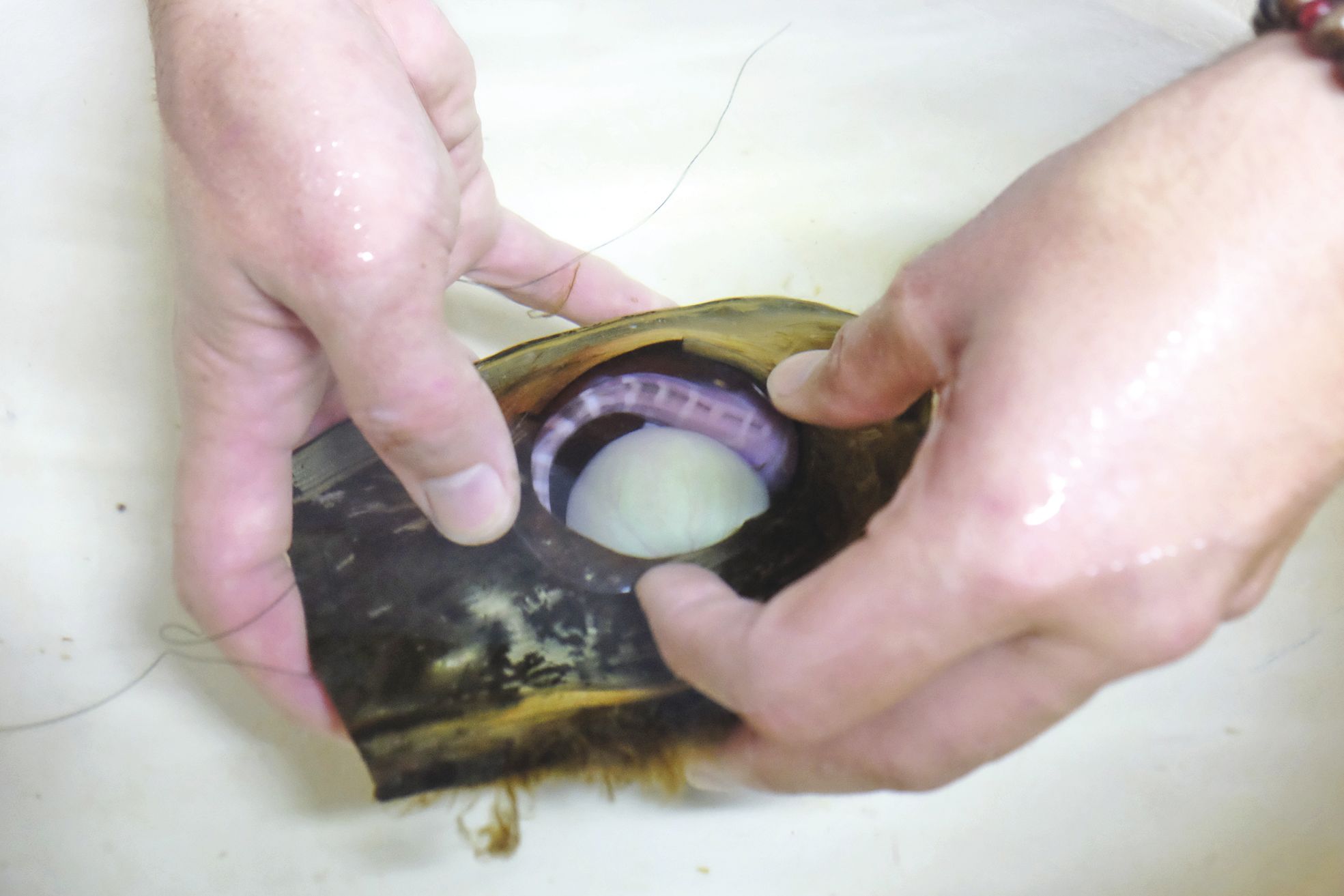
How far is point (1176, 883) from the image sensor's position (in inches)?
30.1

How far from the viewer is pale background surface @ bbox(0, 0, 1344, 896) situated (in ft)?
2.41

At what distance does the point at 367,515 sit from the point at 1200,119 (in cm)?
54

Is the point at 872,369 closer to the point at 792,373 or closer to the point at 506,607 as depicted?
the point at 792,373

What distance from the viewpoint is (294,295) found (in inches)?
19.3

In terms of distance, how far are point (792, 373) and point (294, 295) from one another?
12.2 inches

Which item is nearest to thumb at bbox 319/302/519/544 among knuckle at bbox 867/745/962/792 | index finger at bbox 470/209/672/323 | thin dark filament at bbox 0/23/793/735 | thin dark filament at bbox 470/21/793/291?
thin dark filament at bbox 0/23/793/735

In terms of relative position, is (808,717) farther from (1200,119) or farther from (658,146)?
(658,146)

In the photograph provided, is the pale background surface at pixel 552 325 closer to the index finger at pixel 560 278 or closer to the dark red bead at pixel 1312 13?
the index finger at pixel 560 278

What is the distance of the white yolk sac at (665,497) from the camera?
2.05 feet

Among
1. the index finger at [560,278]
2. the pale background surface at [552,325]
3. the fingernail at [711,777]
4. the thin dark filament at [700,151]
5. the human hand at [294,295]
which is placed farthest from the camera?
the thin dark filament at [700,151]

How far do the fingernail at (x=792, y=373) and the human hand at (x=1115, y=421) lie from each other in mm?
144


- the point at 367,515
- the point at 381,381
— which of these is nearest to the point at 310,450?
the point at 367,515

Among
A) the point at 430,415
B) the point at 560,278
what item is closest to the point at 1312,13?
the point at 430,415

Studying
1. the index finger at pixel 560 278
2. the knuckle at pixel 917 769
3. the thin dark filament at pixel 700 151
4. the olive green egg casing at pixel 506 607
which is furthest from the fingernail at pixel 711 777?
the thin dark filament at pixel 700 151
